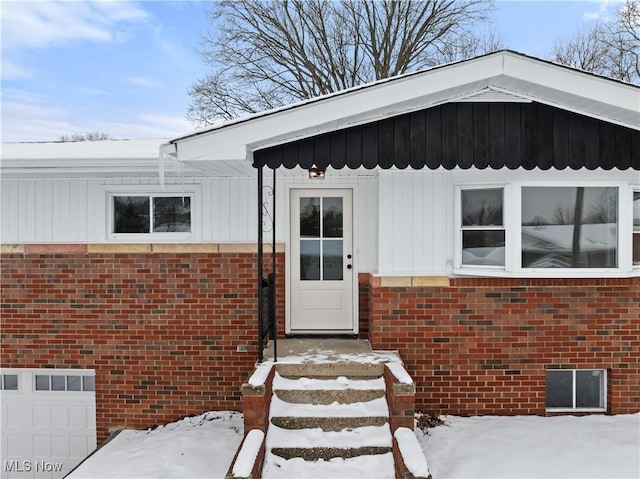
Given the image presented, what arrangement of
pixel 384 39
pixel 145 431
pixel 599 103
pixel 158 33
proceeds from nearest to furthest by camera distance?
1. pixel 599 103
2. pixel 145 431
3. pixel 158 33
4. pixel 384 39

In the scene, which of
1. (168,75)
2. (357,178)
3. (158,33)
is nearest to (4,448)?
(357,178)

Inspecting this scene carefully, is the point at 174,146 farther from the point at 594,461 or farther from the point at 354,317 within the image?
the point at 594,461

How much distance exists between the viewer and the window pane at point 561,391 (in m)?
5.68

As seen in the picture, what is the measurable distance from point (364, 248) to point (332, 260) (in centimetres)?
51

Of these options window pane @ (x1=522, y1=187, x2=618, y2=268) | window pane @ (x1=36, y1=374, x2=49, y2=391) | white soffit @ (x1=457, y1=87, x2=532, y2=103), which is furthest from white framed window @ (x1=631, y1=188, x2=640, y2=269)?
window pane @ (x1=36, y1=374, x2=49, y2=391)

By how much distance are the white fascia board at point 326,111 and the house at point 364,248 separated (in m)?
0.02

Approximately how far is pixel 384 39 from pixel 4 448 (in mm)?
16766

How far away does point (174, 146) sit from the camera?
4301 mm

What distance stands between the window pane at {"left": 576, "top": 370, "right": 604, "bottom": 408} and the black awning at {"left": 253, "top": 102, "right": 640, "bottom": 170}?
111 inches

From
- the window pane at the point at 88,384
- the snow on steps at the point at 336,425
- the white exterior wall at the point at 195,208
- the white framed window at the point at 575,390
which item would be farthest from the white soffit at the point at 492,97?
the window pane at the point at 88,384

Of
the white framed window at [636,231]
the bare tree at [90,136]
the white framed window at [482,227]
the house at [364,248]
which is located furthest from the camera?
the bare tree at [90,136]

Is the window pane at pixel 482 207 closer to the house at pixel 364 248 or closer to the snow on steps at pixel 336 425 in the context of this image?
the house at pixel 364 248

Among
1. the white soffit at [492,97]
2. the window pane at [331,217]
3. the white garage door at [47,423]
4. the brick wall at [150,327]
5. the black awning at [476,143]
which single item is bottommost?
the white garage door at [47,423]

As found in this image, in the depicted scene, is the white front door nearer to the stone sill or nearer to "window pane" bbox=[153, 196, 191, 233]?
the stone sill
